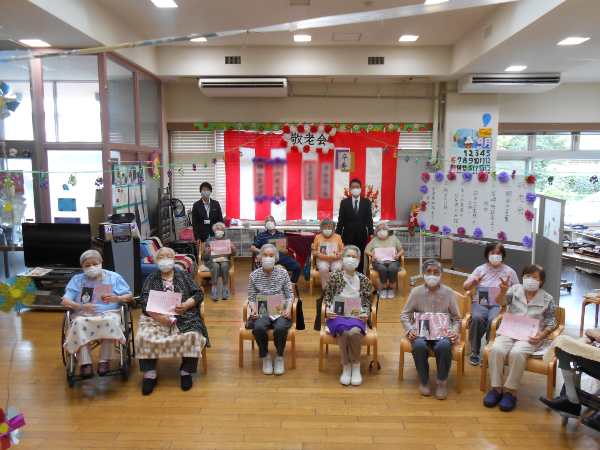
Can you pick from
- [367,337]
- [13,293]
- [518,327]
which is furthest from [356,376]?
[13,293]

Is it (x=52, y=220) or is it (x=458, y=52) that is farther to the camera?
(x=458, y=52)

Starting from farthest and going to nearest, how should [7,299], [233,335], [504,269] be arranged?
[233,335] < [504,269] < [7,299]

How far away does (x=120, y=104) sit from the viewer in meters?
6.46

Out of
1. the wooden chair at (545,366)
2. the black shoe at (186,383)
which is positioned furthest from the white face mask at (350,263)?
the black shoe at (186,383)

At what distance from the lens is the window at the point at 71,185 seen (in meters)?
6.10

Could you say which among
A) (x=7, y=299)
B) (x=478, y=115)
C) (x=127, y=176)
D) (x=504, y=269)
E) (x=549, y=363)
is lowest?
(x=549, y=363)

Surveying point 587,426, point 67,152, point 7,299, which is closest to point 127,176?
point 67,152

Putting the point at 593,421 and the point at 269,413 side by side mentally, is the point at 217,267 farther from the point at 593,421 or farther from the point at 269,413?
the point at 593,421

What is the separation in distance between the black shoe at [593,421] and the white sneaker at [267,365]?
7.91 feet

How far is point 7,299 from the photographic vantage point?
2.37 meters

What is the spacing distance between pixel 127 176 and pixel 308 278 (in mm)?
3052

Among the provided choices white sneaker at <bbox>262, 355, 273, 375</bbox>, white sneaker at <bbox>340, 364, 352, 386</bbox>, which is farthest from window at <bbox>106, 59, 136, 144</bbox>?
white sneaker at <bbox>340, 364, 352, 386</bbox>

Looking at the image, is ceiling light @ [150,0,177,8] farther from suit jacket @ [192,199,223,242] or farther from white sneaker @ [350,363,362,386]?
white sneaker @ [350,363,362,386]

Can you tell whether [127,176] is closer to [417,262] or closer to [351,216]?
[351,216]
